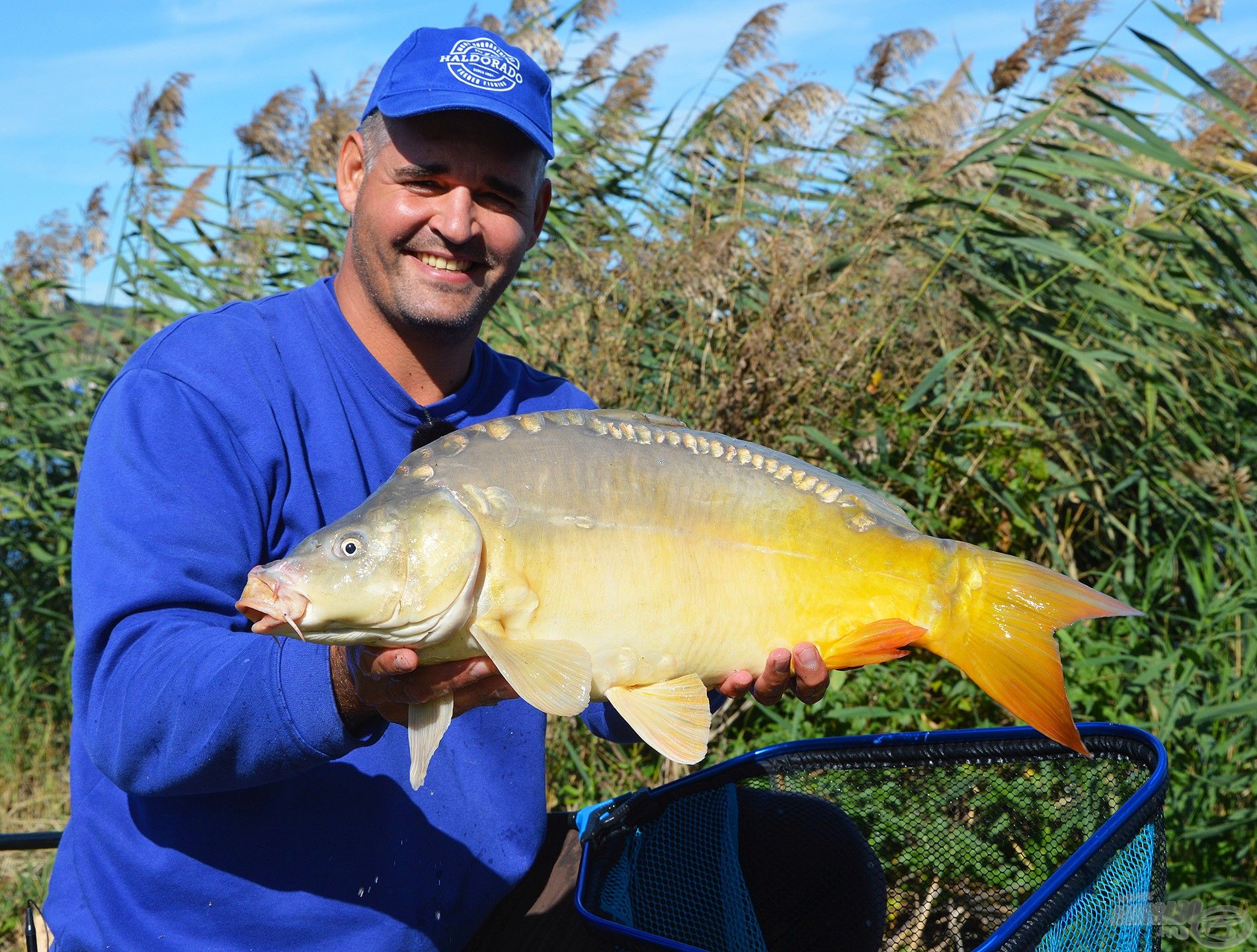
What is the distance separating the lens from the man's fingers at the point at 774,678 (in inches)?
59.3

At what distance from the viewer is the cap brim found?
71.7 inches

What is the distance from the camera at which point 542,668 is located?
1.29 m

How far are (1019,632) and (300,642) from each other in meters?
0.89

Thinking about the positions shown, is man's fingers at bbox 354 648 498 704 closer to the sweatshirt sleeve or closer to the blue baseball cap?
the sweatshirt sleeve

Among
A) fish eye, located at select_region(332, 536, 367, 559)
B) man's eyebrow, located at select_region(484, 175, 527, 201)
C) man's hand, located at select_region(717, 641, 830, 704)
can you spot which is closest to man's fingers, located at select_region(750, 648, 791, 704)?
man's hand, located at select_region(717, 641, 830, 704)

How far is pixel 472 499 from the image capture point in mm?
1331

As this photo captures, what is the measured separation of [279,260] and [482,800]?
2.40m

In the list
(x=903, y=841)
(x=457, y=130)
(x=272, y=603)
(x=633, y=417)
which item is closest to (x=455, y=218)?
(x=457, y=130)

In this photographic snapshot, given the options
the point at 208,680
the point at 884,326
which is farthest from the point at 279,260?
the point at 208,680

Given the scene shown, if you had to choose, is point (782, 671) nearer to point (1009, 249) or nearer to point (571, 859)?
point (571, 859)

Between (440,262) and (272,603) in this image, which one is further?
(440,262)

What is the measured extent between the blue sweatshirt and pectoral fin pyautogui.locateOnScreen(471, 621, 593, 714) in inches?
8.0

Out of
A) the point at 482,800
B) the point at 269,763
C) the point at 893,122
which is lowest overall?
the point at 482,800

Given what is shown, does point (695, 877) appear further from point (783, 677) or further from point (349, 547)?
A: point (349, 547)
